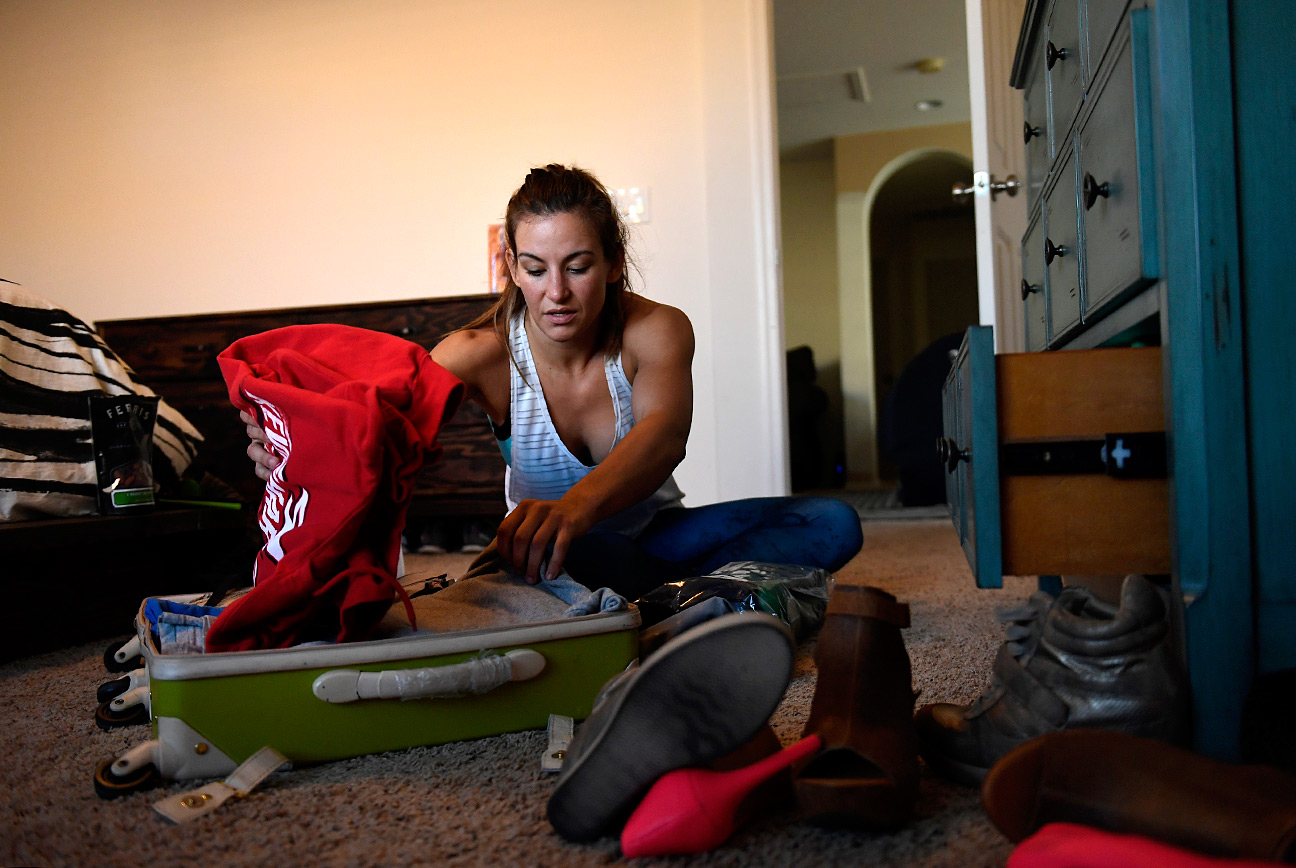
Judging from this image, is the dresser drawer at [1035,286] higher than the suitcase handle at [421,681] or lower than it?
higher

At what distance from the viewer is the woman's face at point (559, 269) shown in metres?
1.28

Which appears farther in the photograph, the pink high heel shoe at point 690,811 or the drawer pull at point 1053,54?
the drawer pull at point 1053,54

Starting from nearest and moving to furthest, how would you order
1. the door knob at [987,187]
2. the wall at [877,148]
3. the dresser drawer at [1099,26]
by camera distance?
the dresser drawer at [1099,26], the door knob at [987,187], the wall at [877,148]

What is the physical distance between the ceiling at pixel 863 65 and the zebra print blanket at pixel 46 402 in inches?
131

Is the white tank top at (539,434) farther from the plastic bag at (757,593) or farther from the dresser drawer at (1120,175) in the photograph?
the dresser drawer at (1120,175)

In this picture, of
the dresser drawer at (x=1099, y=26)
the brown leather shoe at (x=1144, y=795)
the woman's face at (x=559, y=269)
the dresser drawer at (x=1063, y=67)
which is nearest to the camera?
the brown leather shoe at (x=1144, y=795)

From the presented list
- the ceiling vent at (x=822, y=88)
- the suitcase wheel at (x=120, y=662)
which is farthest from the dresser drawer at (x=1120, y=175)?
the ceiling vent at (x=822, y=88)

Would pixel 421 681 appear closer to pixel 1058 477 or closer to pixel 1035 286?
pixel 1058 477

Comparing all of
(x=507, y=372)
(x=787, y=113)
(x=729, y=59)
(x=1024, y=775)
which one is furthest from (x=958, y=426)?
(x=787, y=113)

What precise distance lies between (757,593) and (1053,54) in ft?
2.80

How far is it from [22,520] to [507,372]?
2.71 ft

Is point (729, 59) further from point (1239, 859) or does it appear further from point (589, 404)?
point (1239, 859)

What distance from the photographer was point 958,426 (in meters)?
1.08

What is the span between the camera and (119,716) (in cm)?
96
